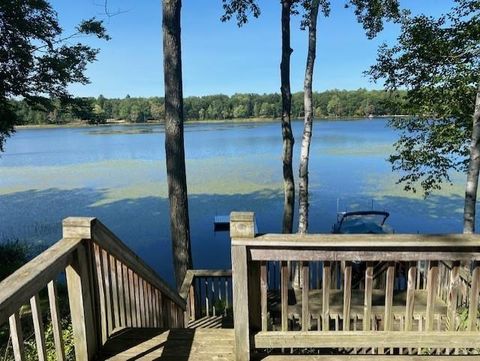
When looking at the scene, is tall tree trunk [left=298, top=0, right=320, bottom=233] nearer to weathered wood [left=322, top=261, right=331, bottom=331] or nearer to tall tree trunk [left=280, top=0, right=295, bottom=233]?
tall tree trunk [left=280, top=0, right=295, bottom=233]

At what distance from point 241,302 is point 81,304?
921 mm

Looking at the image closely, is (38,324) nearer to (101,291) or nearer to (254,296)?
(101,291)

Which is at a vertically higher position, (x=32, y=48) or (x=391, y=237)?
(x=32, y=48)

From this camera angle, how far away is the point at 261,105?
8812 centimetres

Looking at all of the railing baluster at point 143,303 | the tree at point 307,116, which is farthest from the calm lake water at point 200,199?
the railing baluster at point 143,303

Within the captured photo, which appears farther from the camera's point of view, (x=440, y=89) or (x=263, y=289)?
(x=440, y=89)

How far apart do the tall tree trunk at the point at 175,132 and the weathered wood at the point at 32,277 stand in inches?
156

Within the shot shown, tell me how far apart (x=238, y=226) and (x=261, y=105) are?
8812 cm

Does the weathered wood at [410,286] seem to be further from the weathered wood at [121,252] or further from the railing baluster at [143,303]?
the railing baluster at [143,303]

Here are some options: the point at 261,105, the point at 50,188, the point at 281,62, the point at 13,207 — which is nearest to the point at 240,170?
the point at 50,188

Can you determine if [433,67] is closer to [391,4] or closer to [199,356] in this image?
[391,4]

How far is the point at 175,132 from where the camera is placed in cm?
591

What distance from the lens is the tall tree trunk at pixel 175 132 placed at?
18.6ft

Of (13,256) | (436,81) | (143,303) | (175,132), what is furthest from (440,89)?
(13,256)
